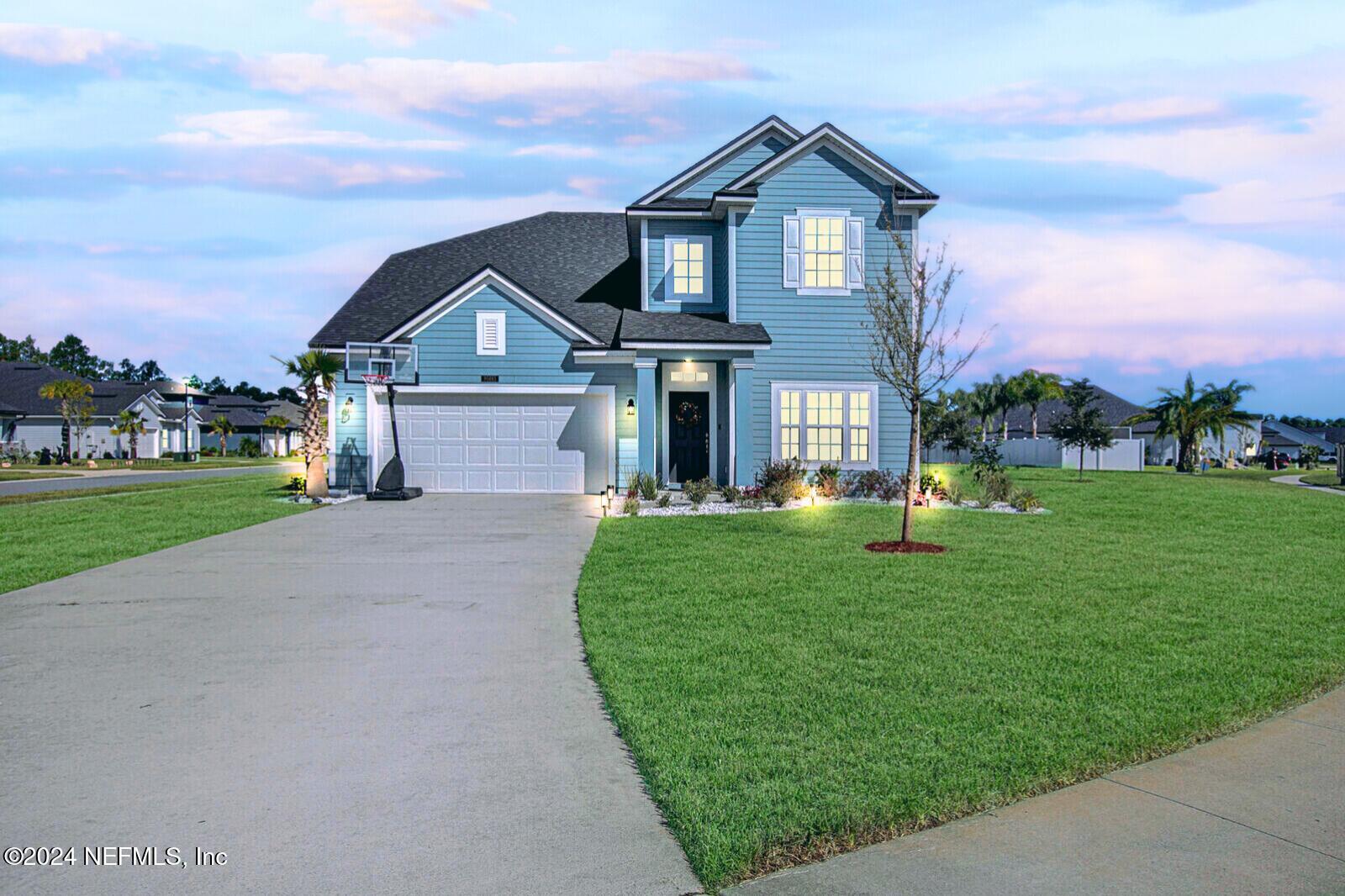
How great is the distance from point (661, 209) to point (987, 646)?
1636 centimetres

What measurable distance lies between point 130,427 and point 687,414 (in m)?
49.0

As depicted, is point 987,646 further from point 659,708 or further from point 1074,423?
point 1074,423

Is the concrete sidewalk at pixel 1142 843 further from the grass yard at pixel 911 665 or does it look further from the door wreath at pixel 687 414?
the door wreath at pixel 687 414

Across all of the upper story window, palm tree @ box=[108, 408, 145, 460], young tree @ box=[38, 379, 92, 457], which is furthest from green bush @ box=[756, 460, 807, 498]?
palm tree @ box=[108, 408, 145, 460]

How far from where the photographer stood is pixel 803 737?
5.22m

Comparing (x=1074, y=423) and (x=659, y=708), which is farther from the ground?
(x=1074, y=423)

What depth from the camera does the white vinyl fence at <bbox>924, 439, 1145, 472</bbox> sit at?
46.5m

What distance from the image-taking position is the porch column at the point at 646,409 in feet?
68.5

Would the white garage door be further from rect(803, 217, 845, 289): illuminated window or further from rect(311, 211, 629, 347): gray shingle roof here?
rect(803, 217, 845, 289): illuminated window

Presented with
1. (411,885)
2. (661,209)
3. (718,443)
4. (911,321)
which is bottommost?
(411,885)

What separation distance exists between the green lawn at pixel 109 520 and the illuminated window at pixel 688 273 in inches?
409

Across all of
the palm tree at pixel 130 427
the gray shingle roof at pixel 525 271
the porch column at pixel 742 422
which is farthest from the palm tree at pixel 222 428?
the porch column at pixel 742 422

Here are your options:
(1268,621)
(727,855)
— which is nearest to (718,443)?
(1268,621)

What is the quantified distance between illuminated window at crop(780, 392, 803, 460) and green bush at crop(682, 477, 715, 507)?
213 centimetres
